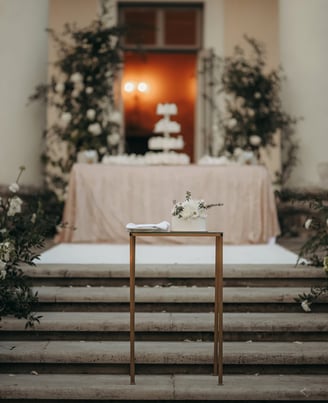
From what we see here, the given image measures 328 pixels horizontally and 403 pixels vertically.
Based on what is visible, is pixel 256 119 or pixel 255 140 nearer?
pixel 255 140

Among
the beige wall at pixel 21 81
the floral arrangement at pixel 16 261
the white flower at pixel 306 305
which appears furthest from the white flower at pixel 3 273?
the beige wall at pixel 21 81

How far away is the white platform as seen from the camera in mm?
4769

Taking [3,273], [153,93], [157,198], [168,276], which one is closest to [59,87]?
[157,198]

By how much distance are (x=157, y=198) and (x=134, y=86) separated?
5994mm

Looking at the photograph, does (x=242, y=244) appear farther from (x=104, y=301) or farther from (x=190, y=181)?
(x=104, y=301)

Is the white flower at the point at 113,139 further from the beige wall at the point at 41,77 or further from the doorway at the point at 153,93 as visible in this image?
the doorway at the point at 153,93

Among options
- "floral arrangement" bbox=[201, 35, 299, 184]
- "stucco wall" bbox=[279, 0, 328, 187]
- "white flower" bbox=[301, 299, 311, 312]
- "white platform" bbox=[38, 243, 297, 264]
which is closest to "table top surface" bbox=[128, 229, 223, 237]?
"white flower" bbox=[301, 299, 311, 312]

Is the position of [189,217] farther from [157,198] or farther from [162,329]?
[157,198]

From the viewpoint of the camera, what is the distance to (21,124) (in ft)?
20.8

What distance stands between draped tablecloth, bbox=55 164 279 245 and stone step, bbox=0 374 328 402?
9.83 feet

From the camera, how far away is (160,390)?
3016 mm

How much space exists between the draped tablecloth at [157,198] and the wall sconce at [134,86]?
5.46m

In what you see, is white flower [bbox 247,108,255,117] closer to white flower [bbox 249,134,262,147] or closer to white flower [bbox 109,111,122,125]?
white flower [bbox 249,134,262,147]

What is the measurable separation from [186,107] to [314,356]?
29.1 feet
